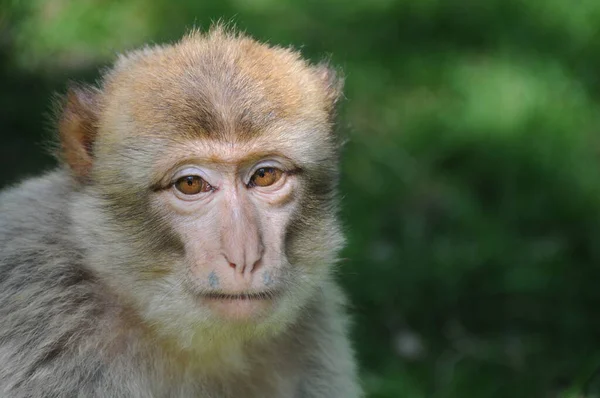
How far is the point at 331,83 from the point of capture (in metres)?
4.80

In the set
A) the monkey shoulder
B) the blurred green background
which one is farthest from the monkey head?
the blurred green background

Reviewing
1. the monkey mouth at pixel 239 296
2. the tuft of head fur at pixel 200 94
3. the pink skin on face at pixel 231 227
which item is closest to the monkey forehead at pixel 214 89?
the tuft of head fur at pixel 200 94

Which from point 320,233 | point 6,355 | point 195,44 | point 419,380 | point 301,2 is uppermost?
point 301,2

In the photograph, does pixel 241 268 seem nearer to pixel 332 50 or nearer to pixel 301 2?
pixel 332 50

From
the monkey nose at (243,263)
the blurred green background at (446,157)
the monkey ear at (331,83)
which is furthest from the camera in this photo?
the blurred green background at (446,157)

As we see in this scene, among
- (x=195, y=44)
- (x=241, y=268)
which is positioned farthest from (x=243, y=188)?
(x=195, y=44)

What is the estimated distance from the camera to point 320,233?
4.45 meters

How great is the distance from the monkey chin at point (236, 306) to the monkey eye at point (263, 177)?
0.46 m

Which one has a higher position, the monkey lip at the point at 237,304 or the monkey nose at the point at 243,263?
the monkey nose at the point at 243,263

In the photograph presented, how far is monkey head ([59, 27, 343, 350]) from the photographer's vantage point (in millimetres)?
4031

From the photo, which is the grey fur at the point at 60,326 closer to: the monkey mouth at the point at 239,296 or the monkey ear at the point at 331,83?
the monkey mouth at the point at 239,296

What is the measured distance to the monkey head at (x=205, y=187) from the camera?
4031mm

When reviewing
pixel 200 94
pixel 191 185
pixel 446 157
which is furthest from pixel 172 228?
pixel 446 157

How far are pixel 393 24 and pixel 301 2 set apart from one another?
84 cm
